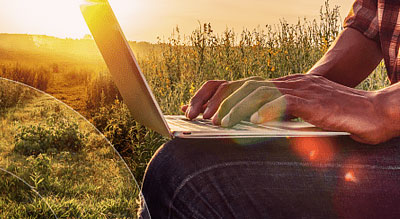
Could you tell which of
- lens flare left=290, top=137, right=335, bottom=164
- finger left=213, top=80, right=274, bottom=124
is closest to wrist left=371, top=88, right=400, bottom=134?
lens flare left=290, top=137, right=335, bottom=164

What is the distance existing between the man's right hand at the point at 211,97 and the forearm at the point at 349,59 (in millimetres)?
310

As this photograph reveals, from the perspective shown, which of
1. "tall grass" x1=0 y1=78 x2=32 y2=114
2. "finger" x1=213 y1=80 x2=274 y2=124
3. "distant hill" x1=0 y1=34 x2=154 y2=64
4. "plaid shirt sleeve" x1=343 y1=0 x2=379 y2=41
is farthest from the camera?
"distant hill" x1=0 y1=34 x2=154 y2=64

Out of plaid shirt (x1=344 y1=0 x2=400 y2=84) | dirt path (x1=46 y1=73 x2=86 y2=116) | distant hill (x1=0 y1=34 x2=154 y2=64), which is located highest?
plaid shirt (x1=344 y1=0 x2=400 y2=84)

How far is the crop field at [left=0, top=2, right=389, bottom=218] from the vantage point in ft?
3.43

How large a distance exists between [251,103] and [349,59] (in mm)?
635

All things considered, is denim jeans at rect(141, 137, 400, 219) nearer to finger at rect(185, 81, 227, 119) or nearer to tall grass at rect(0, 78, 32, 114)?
finger at rect(185, 81, 227, 119)

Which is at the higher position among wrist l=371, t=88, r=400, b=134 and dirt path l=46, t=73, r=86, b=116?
wrist l=371, t=88, r=400, b=134

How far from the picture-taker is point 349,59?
1.30m

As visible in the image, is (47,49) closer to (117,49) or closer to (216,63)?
(216,63)

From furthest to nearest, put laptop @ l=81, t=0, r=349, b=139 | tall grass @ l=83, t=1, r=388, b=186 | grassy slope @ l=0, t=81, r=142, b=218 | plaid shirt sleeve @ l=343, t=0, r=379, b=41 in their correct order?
tall grass @ l=83, t=1, r=388, b=186, plaid shirt sleeve @ l=343, t=0, r=379, b=41, grassy slope @ l=0, t=81, r=142, b=218, laptop @ l=81, t=0, r=349, b=139

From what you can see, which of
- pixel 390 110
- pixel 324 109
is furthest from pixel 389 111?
pixel 324 109

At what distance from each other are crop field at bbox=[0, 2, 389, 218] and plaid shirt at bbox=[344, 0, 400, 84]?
0.88 m

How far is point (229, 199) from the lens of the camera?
0.74m

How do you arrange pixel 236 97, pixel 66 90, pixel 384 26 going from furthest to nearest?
pixel 66 90
pixel 384 26
pixel 236 97
